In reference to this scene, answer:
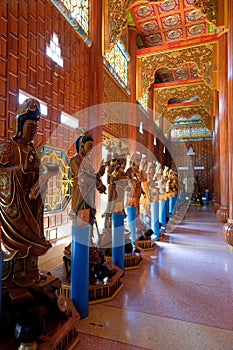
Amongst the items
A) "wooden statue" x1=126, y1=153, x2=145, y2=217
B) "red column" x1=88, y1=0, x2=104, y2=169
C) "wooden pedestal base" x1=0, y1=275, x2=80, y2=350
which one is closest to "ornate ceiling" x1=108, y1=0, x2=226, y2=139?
"red column" x1=88, y1=0, x2=104, y2=169

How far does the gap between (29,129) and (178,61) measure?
26.7 feet

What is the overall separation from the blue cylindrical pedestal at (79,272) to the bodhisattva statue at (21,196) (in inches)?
14.7

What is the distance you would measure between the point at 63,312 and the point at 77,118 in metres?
3.79

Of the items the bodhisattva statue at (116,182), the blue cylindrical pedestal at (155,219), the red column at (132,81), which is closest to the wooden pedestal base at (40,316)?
the bodhisattva statue at (116,182)

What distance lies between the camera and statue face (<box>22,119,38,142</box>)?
1398 mm

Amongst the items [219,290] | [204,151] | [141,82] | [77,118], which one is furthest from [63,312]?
[204,151]

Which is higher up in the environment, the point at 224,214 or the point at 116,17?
the point at 116,17

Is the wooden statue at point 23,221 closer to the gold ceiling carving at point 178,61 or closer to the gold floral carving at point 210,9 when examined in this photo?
the gold floral carving at point 210,9

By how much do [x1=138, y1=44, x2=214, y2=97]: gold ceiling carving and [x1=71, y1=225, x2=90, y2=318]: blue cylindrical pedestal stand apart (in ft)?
25.0

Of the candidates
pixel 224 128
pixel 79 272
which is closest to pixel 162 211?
pixel 224 128

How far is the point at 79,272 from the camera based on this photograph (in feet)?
5.81

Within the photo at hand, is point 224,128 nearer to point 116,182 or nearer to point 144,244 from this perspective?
point 144,244

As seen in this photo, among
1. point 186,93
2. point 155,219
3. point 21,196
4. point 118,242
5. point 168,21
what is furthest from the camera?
point 186,93

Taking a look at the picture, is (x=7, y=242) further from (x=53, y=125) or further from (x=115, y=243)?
(x=53, y=125)
